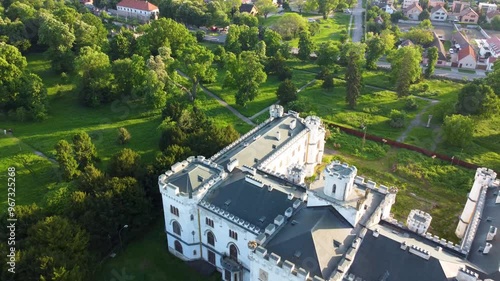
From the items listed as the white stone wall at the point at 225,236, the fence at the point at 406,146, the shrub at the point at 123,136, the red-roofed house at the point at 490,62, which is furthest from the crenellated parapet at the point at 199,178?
the red-roofed house at the point at 490,62

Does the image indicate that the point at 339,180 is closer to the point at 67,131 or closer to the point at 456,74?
the point at 67,131

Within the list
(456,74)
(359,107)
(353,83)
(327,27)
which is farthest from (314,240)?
(327,27)

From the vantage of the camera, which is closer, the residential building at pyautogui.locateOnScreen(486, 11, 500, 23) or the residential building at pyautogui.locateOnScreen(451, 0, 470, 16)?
the residential building at pyautogui.locateOnScreen(486, 11, 500, 23)

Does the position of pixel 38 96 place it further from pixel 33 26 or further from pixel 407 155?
pixel 407 155

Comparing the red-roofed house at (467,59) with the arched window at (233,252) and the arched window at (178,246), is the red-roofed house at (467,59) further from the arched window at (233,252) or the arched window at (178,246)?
the arched window at (178,246)

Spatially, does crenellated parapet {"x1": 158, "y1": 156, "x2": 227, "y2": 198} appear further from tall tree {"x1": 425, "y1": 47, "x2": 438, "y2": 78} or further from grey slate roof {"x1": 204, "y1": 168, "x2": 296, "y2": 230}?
tall tree {"x1": 425, "y1": 47, "x2": 438, "y2": 78}

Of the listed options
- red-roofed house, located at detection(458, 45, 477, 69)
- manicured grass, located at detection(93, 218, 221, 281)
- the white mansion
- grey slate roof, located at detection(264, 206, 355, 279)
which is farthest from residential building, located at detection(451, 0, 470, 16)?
manicured grass, located at detection(93, 218, 221, 281)
